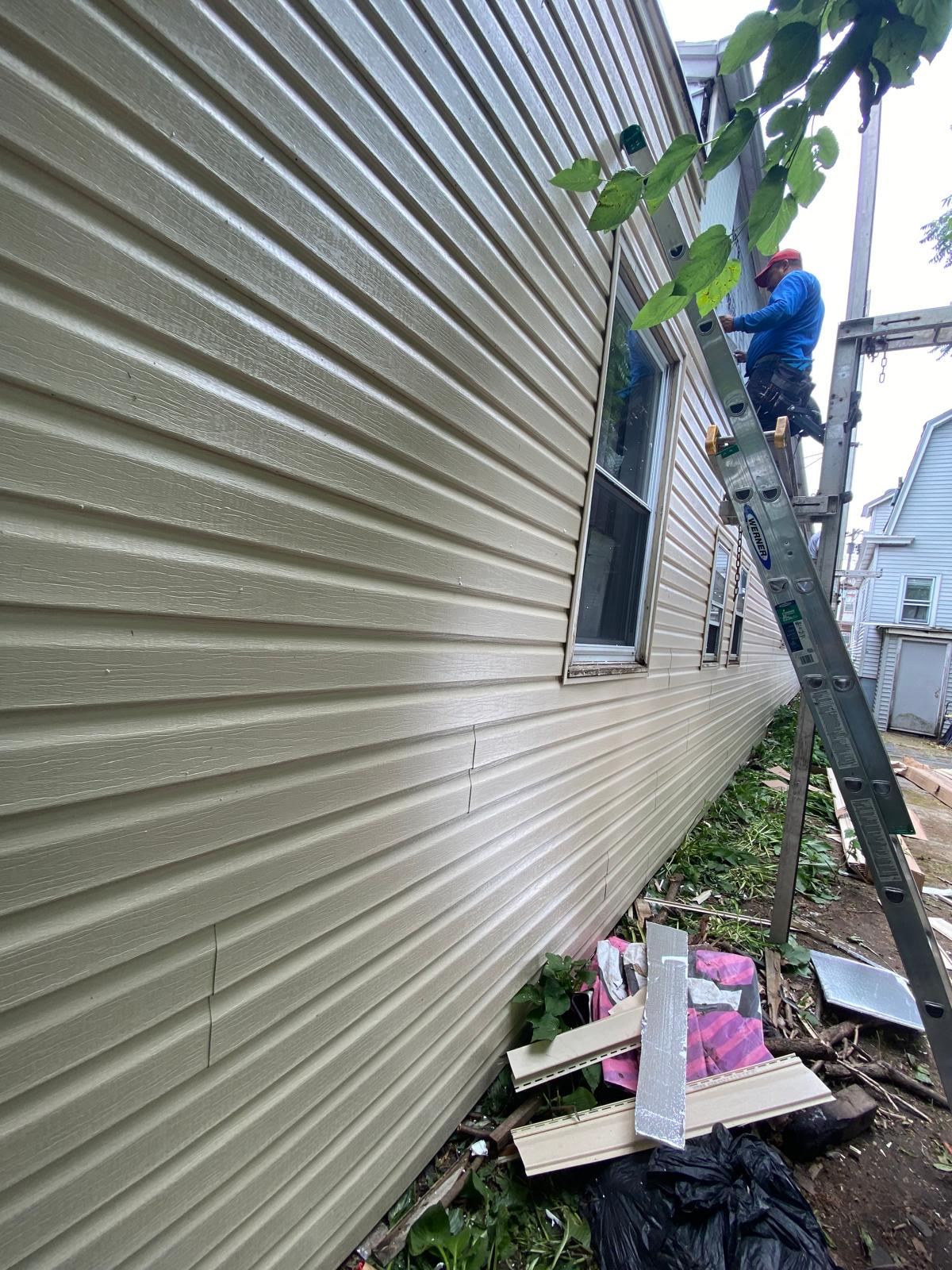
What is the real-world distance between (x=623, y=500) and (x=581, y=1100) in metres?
2.80

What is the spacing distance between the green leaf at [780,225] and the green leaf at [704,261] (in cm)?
9

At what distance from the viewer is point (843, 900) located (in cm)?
461

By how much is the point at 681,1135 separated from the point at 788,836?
7.13 ft

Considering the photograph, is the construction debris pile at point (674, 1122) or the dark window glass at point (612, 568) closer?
the construction debris pile at point (674, 1122)

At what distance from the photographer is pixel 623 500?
339 cm

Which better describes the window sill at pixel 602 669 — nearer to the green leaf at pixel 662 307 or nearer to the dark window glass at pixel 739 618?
the green leaf at pixel 662 307

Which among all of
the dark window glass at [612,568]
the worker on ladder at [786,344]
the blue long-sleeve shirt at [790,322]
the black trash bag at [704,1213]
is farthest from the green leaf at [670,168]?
the blue long-sleeve shirt at [790,322]

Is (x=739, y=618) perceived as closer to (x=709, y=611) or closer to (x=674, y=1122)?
(x=709, y=611)

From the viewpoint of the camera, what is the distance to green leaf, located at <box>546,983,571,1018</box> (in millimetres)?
2369

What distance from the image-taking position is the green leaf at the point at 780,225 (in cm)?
141

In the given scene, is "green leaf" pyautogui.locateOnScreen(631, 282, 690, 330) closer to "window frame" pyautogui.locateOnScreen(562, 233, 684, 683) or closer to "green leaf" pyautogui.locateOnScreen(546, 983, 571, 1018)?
"window frame" pyautogui.locateOnScreen(562, 233, 684, 683)

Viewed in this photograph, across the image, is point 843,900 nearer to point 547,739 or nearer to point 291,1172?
point 547,739

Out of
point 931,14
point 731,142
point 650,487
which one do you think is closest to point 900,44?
point 931,14

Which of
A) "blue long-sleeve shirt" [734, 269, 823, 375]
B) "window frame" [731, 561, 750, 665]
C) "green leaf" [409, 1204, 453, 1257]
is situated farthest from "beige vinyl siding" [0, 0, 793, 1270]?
"window frame" [731, 561, 750, 665]
